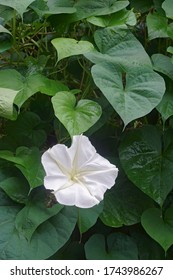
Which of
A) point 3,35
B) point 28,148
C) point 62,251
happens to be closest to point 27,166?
point 28,148

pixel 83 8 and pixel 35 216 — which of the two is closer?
pixel 35 216

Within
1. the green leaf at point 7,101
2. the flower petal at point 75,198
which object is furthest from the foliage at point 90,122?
the flower petal at point 75,198

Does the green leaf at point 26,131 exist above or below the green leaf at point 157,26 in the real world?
below

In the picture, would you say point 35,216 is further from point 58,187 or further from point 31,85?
point 31,85

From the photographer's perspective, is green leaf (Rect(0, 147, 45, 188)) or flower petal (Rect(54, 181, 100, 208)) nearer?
flower petal (Rect(54, 181, 100, 208))

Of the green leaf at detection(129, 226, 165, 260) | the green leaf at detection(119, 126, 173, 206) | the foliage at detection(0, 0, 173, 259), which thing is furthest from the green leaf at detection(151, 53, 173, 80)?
the green leaf at detection(129, 226, 165, 260)

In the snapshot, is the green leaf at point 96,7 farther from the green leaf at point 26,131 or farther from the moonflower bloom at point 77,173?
the moonflower bloom at point 77,173

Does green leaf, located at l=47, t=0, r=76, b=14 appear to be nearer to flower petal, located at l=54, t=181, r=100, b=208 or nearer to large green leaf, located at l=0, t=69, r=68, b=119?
large green leaf, located at l=0, t=69, r=68, b=119
